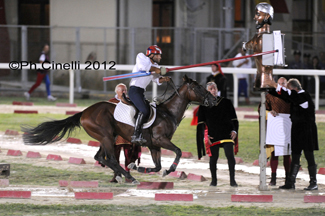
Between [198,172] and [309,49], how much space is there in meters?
Result: 13.7

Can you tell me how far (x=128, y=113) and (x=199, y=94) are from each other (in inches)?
45.4

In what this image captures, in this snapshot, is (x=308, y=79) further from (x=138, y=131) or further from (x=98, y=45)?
(x=138, y=131)

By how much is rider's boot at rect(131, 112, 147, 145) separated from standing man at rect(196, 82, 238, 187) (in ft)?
3.31

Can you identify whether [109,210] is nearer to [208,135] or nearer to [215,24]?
[208,135]

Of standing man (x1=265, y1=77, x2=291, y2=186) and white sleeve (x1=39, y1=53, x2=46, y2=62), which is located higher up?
white sleeve (x1=39, y1=53, x2=46, y2=62)

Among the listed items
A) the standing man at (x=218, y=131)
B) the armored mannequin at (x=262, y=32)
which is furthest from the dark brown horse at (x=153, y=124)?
the armored mannequin at (x=262, y=32)

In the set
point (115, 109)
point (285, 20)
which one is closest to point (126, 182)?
point (115, 109)

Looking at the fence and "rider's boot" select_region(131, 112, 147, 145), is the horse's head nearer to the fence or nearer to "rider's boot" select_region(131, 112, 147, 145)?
"rider's boot" select_region(131, 112, 147, 145)

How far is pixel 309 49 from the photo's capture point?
23.6 meters

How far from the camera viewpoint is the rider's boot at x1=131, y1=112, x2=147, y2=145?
960 centimetres

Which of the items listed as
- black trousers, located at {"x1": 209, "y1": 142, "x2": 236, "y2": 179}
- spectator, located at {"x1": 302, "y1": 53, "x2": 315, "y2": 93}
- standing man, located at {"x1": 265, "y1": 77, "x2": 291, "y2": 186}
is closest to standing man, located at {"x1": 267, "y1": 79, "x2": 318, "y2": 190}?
standing man, located at {"x1": 265, "y1": 77, "x2": 291, "y2": 186}

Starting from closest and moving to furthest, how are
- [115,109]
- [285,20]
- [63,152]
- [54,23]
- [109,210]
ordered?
[109,210] < [115,109] < [63,152] < [54,23] < [285,20]

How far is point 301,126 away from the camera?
9.50m

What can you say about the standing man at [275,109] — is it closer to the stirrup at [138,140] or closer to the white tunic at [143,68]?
the white tunic at [143,68]
